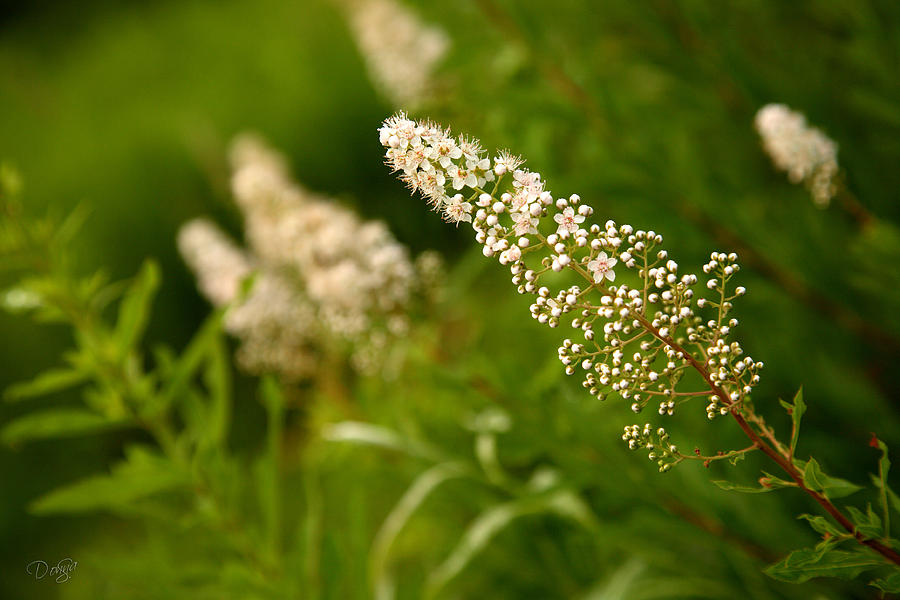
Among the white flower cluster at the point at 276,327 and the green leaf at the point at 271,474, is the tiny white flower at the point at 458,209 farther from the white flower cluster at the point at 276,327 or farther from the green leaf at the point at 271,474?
the white flower cluster at the point at 276,327

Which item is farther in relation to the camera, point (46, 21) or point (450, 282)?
point (46, 21)

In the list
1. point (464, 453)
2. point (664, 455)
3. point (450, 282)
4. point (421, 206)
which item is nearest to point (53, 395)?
point (421, 206)

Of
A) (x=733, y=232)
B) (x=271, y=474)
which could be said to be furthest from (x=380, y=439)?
Result: (x=733, y=232)

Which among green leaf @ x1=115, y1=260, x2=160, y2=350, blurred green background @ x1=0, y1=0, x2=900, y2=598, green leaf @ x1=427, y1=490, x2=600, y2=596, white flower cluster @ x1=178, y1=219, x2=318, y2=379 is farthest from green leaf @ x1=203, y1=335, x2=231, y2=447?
green leaf @ x1=427, y1=490, x2=600, y2=596

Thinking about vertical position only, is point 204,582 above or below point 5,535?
below

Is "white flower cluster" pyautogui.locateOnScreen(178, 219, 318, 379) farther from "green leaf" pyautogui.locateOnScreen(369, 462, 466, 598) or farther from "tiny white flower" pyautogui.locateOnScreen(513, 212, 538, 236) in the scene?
"tiny white flower" pyautogui.locateOnScreen(513, 212, 538, 236)

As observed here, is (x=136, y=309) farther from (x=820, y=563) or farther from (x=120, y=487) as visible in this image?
(x=820, y=563)

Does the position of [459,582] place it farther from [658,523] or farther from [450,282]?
[450,282]
